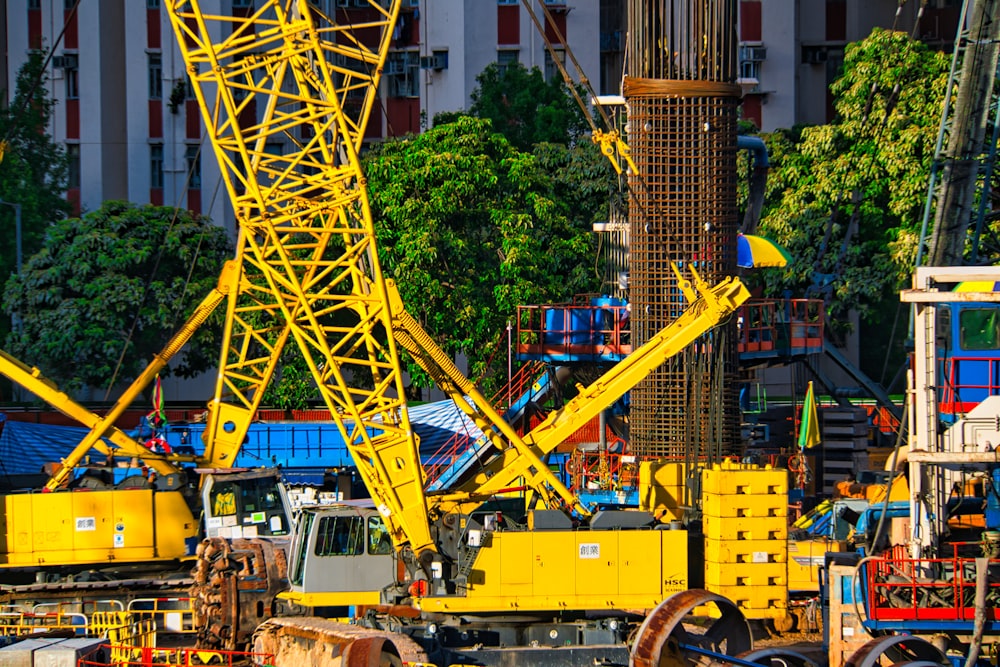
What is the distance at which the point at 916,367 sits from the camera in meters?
22.5

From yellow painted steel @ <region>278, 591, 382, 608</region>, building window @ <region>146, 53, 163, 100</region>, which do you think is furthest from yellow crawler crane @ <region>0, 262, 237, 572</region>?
building window @ <region>146, 53, 163, 100</region>

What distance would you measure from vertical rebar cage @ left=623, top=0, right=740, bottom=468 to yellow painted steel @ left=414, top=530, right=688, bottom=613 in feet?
41.3

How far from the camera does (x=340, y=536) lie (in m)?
25.7

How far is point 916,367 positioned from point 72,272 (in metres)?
36.5

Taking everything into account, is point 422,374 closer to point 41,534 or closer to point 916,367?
point 41,534

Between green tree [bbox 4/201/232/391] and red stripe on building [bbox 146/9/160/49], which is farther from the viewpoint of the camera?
red stripe on building [bbox 146/9/160/49]

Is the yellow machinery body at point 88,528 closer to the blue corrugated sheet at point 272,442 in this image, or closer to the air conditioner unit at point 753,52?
the blue corrugated sheet at point 272,442

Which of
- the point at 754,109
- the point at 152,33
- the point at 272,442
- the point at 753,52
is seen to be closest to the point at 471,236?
the point at 272,442

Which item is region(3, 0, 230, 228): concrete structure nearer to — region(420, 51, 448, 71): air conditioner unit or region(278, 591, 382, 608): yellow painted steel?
region(420, 51, 448, 71): air conditioner unit

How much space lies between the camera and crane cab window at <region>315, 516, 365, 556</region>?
25594mm

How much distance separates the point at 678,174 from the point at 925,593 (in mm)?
18078

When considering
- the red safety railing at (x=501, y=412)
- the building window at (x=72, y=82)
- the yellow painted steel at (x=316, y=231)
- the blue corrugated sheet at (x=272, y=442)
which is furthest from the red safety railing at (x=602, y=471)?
the building window at (x=72, y=82)

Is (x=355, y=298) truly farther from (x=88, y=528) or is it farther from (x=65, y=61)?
(x=65, y=61)

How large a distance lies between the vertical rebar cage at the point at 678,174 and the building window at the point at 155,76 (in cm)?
2893
